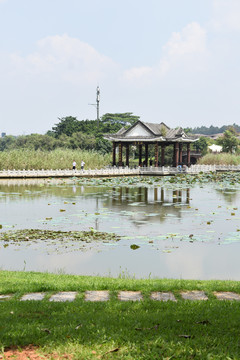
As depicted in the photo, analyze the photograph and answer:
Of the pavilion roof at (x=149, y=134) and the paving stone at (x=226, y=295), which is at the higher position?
the pavilion roof at (x=149, y=134)

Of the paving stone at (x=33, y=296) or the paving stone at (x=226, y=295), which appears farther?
the paving stone at (x=226, y=295)

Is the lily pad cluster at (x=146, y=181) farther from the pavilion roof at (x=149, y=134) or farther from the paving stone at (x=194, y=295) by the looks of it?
the paving stone at (x=194, y=295)

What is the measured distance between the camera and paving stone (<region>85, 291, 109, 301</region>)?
684 cm

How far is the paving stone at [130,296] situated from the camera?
6839 mm

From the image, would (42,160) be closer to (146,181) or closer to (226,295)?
(146,181)

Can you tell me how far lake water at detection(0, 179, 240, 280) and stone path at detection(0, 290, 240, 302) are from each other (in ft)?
8.44

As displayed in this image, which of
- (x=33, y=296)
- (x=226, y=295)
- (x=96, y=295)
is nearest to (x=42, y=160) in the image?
(x=33, y=296)

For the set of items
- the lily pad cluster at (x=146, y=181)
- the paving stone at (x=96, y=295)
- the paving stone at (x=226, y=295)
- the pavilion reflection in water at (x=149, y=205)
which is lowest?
the lily pad cluster at (x=146, y=181)

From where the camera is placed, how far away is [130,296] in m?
7.03

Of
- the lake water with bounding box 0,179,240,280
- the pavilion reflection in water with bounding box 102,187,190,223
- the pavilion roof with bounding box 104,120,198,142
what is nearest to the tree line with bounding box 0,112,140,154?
the pavilion roof with bounding box 104,120,198,142

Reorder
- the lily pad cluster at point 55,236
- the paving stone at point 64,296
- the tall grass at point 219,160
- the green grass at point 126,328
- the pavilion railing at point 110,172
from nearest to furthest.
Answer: the green grass at point 126,328 < the paving stone at point 64,296 < the lily pad cluster at point 55,236 < the pavilion railing at point 110,172 < the tall grass at point 219,160

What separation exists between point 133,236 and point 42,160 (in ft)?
112

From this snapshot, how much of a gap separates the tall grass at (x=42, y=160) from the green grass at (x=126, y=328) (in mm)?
38792

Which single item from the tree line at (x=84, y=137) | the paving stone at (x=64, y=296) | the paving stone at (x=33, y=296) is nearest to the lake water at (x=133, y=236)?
the paving stone at (x=64, y=296)
